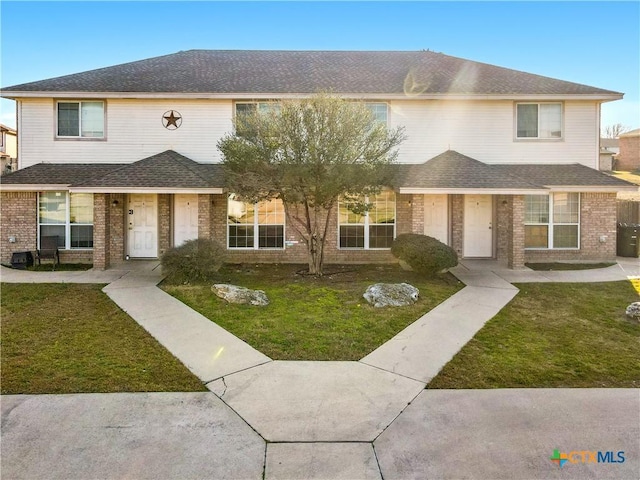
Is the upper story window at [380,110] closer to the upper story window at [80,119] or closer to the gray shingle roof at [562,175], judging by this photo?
the gray shingle roof at [562,175]

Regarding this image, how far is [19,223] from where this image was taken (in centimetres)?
1392

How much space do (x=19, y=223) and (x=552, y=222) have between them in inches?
718

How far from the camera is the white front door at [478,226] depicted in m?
14.7

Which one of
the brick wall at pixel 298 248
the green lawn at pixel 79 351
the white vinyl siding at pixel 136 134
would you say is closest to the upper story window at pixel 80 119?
the white vinyl siding at pixel 136 134

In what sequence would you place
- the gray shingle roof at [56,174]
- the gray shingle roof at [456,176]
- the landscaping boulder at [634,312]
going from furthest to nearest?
the gray shingle roof at [56,174], the gray shingle roof at [456,176], the landscaping boulder at [634,312]

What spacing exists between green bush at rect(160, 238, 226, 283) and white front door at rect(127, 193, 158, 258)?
4.07 m

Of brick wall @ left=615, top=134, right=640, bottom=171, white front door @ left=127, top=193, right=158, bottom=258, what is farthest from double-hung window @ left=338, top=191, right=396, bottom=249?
brick wall @ left=615, top=134, right=640, bottom=171

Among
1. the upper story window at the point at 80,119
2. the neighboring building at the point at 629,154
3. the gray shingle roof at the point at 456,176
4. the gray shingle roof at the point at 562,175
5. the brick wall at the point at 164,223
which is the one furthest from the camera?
the neighboring building at the point at 629,154

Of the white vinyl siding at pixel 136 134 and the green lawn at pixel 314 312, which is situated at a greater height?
the white vinyl siding at pixel 136 134

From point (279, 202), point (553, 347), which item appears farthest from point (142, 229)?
point (553, 347)

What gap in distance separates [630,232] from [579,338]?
34.4 feet

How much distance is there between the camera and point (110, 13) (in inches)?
493

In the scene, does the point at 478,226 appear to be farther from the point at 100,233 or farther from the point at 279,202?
the point at 100,233

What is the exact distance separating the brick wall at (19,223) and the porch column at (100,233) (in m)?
3.05
